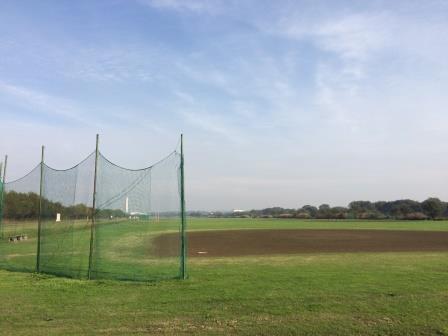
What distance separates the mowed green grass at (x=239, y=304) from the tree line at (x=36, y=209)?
1939 millimetres

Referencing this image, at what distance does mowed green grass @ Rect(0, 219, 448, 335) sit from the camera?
703 cm

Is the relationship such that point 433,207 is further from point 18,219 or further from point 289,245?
point 18,219

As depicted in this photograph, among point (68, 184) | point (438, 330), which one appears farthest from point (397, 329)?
point (68, 184)

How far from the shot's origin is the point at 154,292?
993 centimetres

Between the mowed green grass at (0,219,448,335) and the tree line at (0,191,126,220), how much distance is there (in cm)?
194

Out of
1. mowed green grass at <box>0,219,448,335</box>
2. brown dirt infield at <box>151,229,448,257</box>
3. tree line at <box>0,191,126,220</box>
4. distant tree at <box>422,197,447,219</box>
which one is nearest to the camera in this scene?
mowed green grass at <box>0,219,448,335</box>

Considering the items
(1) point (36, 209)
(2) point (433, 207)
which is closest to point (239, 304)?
(1) point (36, 209)

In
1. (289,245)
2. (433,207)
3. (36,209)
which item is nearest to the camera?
(36,209)

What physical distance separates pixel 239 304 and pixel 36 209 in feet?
34.7

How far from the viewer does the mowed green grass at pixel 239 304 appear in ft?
23.1

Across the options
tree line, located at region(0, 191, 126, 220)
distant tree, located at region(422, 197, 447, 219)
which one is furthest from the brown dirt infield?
distant tree, located at region(422, 197, 447, 219)

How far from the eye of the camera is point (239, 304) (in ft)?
27.9

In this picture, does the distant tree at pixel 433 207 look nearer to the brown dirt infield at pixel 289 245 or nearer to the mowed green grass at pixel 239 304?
the brown dirt infield at pixel 289 245

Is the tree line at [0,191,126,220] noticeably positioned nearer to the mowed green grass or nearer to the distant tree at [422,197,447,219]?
the mowed green grass
